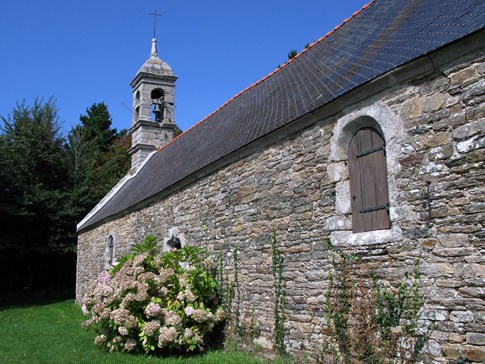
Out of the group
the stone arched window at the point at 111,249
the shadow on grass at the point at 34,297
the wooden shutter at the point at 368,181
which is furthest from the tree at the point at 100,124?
the wooden shutter at the point at 368,181

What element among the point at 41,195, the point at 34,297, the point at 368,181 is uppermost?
the point at 41,195

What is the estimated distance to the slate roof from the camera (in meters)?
5.17

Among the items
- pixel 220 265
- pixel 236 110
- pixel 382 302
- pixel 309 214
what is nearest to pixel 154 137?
pixel 236 110

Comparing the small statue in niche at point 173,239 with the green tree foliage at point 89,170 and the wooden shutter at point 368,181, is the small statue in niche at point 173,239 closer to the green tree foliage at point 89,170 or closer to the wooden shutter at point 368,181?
A: the wooden shutter at point 368,181

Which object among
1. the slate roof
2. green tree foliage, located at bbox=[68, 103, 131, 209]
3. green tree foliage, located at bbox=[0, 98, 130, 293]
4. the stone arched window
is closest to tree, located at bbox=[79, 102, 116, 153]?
green tree foliage, located at bbox=[68, 103, 131, 209]

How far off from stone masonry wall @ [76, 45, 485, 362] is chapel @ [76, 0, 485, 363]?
1 cm

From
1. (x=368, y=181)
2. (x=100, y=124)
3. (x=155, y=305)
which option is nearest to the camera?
(x=368, y=181)

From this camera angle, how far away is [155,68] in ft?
60.4

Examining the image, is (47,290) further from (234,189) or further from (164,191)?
(234,189)

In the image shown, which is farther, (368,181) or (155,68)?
(155,68)

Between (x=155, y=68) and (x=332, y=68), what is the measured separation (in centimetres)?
1228

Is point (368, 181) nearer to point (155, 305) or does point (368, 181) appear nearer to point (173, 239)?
point (155, 305)

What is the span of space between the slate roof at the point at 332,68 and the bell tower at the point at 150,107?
5716mm

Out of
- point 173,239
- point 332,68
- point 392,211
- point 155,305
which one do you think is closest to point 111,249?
point 173,239
